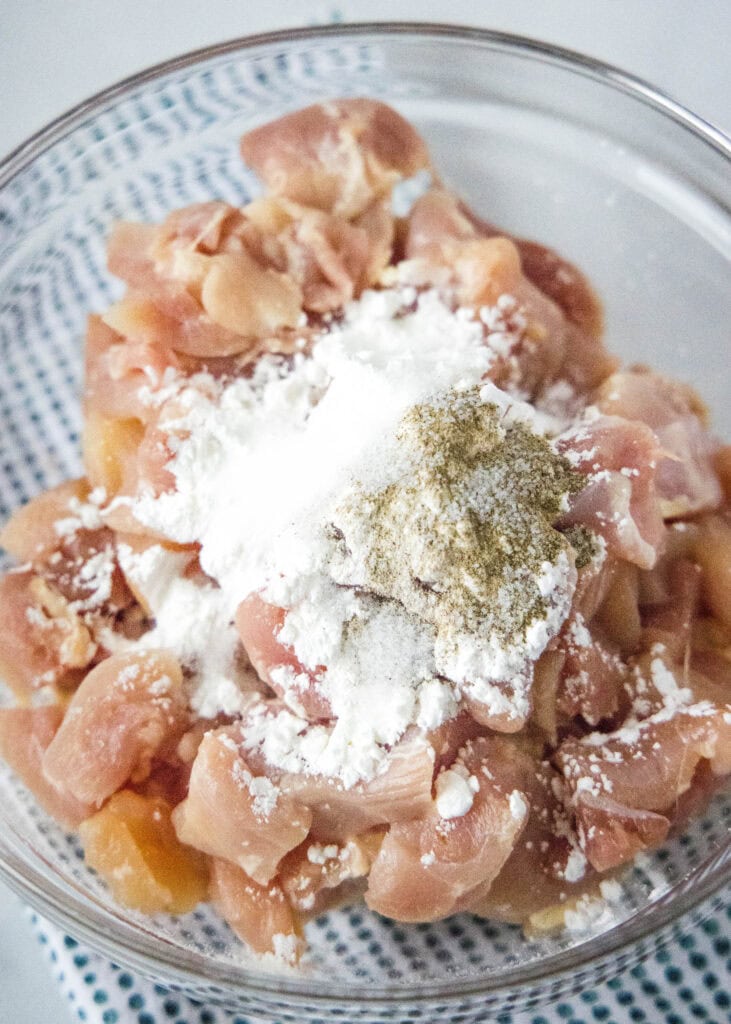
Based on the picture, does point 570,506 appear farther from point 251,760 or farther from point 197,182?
point 197,182

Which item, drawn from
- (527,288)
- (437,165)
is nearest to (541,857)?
(527,288)

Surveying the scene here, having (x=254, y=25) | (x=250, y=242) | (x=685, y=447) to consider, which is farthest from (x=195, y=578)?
(x=254, y=25)

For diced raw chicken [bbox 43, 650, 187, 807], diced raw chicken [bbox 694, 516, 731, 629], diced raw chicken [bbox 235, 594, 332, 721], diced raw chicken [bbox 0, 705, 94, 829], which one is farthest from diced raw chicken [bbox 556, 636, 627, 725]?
diced raw chicken [bbox 0, 705, 94, 829]

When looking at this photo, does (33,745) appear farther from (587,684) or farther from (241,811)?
(587,684)

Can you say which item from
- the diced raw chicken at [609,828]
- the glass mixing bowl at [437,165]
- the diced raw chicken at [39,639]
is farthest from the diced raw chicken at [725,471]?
the diced raw chicken at [39,639]

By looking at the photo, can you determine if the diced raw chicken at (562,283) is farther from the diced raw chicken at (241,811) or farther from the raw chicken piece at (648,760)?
the diced raw chicken at (241,811)
